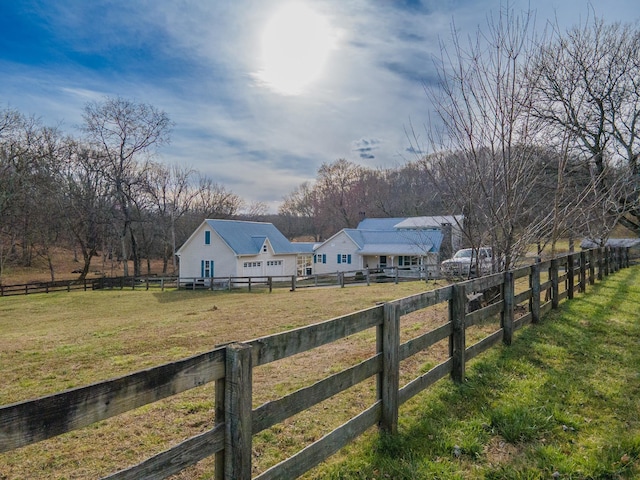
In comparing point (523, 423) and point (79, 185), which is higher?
point (79, 185)

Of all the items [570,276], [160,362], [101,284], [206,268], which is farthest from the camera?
[206,268]

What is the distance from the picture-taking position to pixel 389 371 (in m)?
3.60

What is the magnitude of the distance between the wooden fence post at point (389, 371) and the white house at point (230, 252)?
26.5 m

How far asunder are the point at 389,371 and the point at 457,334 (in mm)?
1561

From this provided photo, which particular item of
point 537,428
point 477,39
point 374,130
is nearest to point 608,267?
point 374,130

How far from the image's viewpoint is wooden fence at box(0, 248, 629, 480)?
1.64 meters

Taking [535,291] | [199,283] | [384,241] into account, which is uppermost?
[384,241]

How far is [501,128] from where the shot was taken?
7418mm

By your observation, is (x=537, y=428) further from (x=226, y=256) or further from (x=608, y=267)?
(x=226, y=256)

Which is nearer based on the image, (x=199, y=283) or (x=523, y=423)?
(x=523, y=423)

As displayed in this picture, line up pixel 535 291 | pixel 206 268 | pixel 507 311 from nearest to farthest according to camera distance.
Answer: pixel 507 311 < pixel 535 291 < pixel 206 268

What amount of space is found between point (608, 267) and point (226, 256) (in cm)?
2346

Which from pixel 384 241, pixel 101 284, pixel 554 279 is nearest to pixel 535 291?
pixel 554 279

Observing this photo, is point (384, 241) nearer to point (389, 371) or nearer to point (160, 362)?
point (160, 362)
